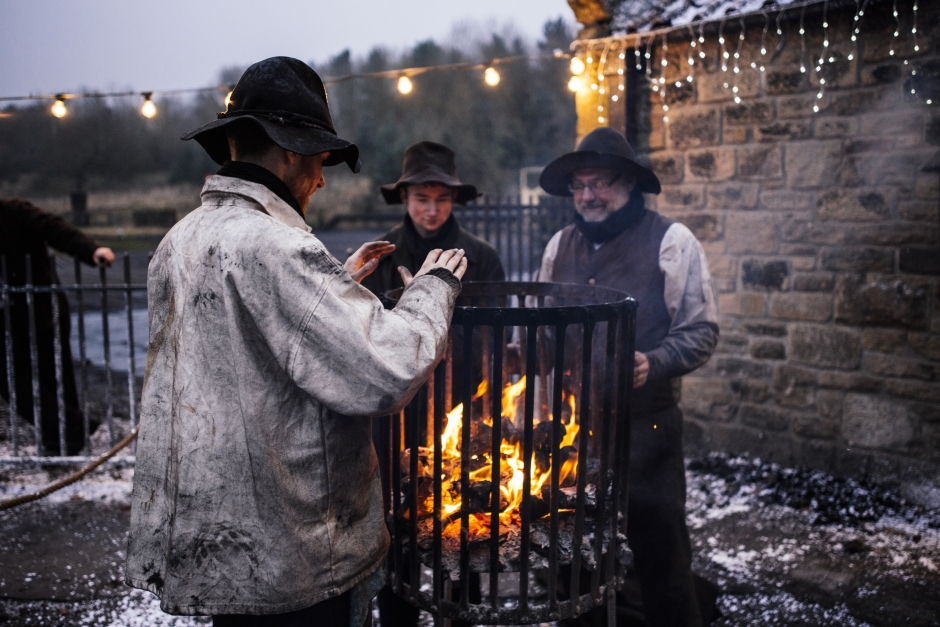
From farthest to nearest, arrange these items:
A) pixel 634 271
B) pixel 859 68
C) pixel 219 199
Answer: pixel 859 68 < pixel 634 271 < pixel 219 199

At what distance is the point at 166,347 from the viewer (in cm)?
183

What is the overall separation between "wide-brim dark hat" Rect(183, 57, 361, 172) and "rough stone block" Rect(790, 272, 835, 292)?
4.29 metres

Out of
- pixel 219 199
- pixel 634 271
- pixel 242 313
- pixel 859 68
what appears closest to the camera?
pixel 242 313

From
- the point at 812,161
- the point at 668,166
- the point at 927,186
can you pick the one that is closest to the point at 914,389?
the point at 927,186

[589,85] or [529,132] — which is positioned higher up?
[529,132]

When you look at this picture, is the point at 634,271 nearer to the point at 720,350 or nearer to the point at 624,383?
the point at 624,383

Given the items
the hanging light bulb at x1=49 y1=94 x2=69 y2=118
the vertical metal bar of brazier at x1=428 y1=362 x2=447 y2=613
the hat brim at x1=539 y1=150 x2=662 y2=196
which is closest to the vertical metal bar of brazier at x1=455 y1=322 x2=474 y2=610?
the vertical metal bar of brazier at x1=428 y1=362 x2=447 y2=613

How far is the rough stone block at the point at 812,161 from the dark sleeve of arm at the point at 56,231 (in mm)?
5285

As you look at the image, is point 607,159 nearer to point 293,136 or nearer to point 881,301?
point 293,136

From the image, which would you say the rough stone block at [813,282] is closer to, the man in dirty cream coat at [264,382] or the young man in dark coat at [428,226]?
the young man in dark coat at [428,226]

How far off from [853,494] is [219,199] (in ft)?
15.6

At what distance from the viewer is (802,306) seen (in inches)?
207

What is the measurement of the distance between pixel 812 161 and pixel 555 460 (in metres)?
3.94

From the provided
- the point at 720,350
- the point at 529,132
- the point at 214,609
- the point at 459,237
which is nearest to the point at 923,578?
the point at 720,350
